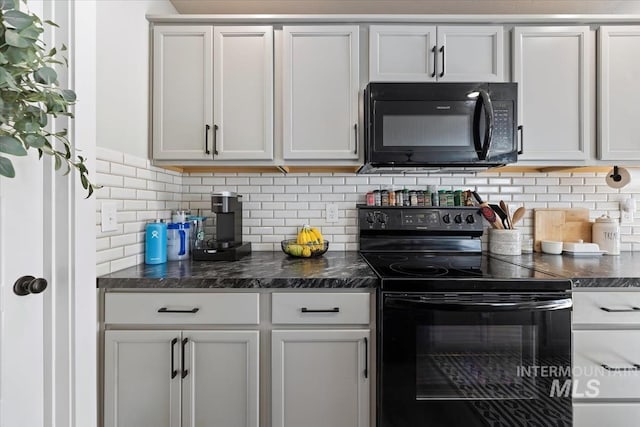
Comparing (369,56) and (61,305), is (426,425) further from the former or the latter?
(369,56)

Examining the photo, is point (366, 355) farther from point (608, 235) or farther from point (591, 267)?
point (608, 235)

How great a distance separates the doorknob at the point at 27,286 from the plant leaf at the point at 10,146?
1.62 ft

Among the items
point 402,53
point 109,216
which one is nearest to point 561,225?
point 402,53

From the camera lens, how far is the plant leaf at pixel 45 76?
32.0 inches

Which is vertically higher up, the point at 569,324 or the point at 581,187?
the point at 581,187

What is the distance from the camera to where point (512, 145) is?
1.66m

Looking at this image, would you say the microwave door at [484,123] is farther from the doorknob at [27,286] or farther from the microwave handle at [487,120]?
the doorknob at [27,286]

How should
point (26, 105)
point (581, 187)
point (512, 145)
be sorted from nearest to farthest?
point (26, 105), point (512, 145), point (581, 187)

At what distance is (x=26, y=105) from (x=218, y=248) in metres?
1.07

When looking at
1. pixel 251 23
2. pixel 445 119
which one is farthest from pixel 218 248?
→ pixel 445 119

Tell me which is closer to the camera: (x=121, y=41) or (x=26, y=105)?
(x=26, y=105)

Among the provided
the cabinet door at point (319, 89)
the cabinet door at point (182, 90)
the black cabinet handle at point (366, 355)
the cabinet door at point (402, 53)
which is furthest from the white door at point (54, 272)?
the cabinet door at point (402, 53)

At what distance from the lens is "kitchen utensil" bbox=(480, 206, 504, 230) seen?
6.58 feet

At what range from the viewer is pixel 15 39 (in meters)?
0.73
